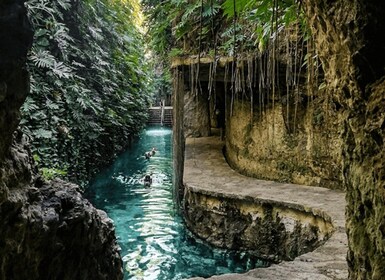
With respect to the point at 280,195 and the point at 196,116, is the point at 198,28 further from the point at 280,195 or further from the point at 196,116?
the point at 280,195

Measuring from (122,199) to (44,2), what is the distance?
4.71 m

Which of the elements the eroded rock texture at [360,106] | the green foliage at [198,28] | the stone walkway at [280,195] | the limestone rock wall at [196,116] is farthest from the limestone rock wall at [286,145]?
the eroded rock texture at [360,106]

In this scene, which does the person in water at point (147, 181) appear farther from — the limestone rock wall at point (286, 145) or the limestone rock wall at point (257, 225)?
the limestone rock wall at point (257, 225)

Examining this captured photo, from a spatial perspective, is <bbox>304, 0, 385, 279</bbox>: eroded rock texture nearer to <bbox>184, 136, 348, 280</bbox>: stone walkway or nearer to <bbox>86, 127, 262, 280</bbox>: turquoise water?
<bbox>184, 136, 348, 280</bbox>: stone walkway

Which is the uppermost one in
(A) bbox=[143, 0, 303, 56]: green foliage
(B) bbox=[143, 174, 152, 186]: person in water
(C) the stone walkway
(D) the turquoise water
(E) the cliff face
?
(A) bbox=[143, 0, 303, 56]: green foliage

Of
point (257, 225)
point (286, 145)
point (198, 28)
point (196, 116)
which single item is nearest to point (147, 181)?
point (196, 116)

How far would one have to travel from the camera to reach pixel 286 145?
736 centimetres

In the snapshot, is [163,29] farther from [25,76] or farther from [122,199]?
[25,76]

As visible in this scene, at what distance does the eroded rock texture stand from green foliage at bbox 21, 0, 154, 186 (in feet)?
15.4

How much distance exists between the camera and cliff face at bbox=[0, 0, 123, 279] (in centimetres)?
232

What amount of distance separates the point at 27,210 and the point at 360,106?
78.0 inches

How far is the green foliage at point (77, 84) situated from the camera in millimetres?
8227

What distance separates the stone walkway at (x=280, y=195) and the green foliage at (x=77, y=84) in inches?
99.9

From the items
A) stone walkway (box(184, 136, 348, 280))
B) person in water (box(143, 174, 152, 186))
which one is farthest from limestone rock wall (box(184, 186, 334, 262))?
person in water (box(143, 174, 152, 186))
